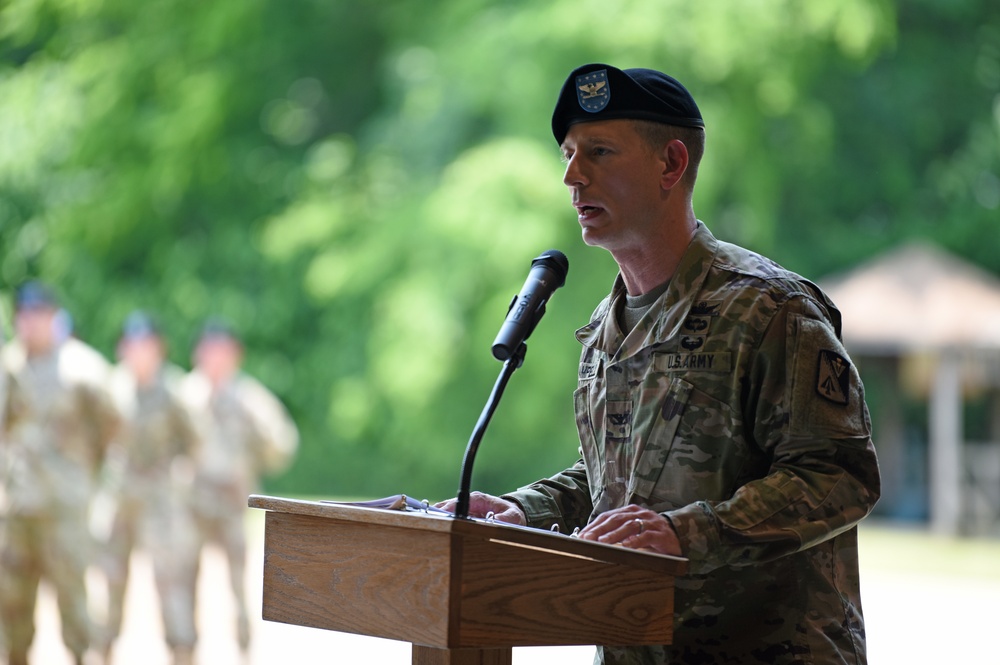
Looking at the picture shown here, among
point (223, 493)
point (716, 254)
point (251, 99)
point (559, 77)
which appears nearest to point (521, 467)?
point (559, 77)

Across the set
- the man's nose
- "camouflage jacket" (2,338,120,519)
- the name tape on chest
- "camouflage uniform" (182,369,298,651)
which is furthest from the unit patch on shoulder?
"camouflage uniform" (182,369,298,651)

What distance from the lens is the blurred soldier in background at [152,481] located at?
7879mm

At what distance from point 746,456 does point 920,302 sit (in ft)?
38.5

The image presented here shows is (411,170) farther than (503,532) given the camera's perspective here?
Yes

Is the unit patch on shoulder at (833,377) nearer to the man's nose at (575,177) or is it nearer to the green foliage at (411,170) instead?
the man's nose at (575,177)

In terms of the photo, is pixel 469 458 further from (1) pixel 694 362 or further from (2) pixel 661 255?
(2) pixel 661 255

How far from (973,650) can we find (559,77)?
7.66 metres

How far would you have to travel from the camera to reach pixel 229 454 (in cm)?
824

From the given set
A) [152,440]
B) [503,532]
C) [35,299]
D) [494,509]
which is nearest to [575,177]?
[494,509]

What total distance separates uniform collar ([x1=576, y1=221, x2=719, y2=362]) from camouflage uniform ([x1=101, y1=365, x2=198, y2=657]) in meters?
5.94

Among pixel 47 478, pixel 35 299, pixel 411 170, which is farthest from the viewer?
pixel 411 170

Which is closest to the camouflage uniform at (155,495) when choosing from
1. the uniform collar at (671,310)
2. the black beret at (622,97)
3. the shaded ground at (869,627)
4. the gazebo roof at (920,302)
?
the shaded ground at (869,627)

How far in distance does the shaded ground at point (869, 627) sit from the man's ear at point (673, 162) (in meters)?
5.61

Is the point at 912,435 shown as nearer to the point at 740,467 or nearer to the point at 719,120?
the point at 719,120
